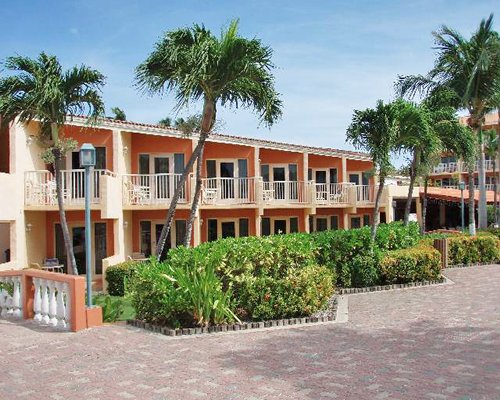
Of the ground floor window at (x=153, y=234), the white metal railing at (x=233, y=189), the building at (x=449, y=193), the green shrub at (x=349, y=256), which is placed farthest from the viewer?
the building at (x=449, y=193)

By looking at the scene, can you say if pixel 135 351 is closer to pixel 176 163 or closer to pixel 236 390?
pixel 236 390

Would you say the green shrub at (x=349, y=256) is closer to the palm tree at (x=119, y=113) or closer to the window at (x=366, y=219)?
the window at (x=366, y=219)

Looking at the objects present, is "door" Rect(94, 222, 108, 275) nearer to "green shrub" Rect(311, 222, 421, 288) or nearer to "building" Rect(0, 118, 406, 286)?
"building" Rect(0, 118, 406, 286)

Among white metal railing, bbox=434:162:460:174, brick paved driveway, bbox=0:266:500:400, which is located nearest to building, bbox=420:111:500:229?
white metal railing, bbox=434:162:460:174

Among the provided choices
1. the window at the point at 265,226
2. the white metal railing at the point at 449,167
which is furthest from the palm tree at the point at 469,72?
the white metal railing at the point at 449,167

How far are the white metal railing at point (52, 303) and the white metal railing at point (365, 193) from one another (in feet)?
60.9

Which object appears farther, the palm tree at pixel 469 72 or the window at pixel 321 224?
the window at pixel 321 224

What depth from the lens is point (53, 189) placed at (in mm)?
18719

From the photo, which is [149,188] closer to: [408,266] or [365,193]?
[408,266]

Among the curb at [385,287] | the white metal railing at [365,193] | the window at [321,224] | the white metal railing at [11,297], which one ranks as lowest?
the curb at [385,287]

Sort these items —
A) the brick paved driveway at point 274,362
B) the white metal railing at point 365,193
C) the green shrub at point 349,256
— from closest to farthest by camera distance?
the brick paved driveway at point 274,362, the green shrub at point 349,256, the white metal railing at point 365,193

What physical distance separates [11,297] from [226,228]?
43.9ft

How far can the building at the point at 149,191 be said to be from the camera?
18562mm

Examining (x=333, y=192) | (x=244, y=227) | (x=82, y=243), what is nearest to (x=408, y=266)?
(x=244, y=227)
